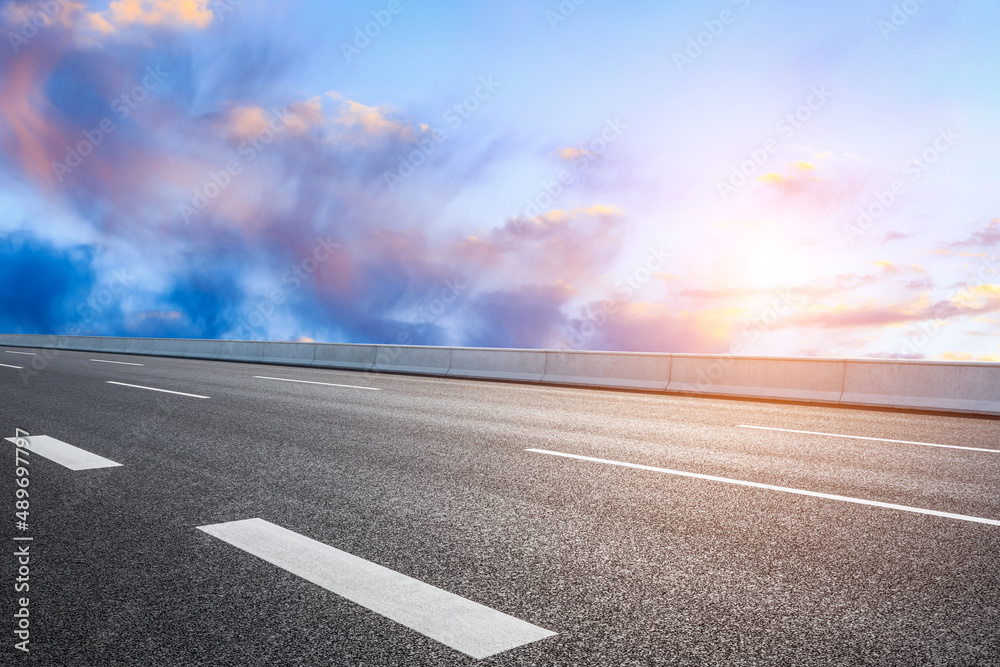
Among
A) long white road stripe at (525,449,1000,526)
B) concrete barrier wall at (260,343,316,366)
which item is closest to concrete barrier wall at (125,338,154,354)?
concrete barrier wall at (260,343,316,366)

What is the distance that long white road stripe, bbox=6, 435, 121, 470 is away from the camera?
612 cm

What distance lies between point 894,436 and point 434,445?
19.0 ft

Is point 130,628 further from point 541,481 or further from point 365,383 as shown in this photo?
point 365,383

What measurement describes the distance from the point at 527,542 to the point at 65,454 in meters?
4.89

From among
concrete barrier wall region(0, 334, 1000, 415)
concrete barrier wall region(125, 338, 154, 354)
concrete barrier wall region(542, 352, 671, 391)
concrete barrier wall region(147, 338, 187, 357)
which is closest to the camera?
concrete barrier wall region(0, 334, 1000, 415)

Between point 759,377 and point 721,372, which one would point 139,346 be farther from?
point 759,377

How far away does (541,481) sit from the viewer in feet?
18.6

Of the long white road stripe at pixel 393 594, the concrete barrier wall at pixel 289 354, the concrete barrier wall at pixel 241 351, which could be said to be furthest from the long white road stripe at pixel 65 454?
the concrete barrier wall at pixel 241 351

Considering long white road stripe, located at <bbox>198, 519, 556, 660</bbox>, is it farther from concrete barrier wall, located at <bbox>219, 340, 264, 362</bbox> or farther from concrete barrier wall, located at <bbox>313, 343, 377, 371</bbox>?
concrete barrier wall, located at <bbox>219, 340, 264, 362</bbox>

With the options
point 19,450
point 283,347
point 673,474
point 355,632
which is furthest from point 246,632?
point 283,347

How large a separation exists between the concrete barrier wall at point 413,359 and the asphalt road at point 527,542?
11504 millimetres

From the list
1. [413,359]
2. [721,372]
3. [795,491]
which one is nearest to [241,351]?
[413,359]

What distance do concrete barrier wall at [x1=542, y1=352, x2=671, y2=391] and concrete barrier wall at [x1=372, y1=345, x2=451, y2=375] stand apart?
3598mm

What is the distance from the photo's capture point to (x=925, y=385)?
1238cm
